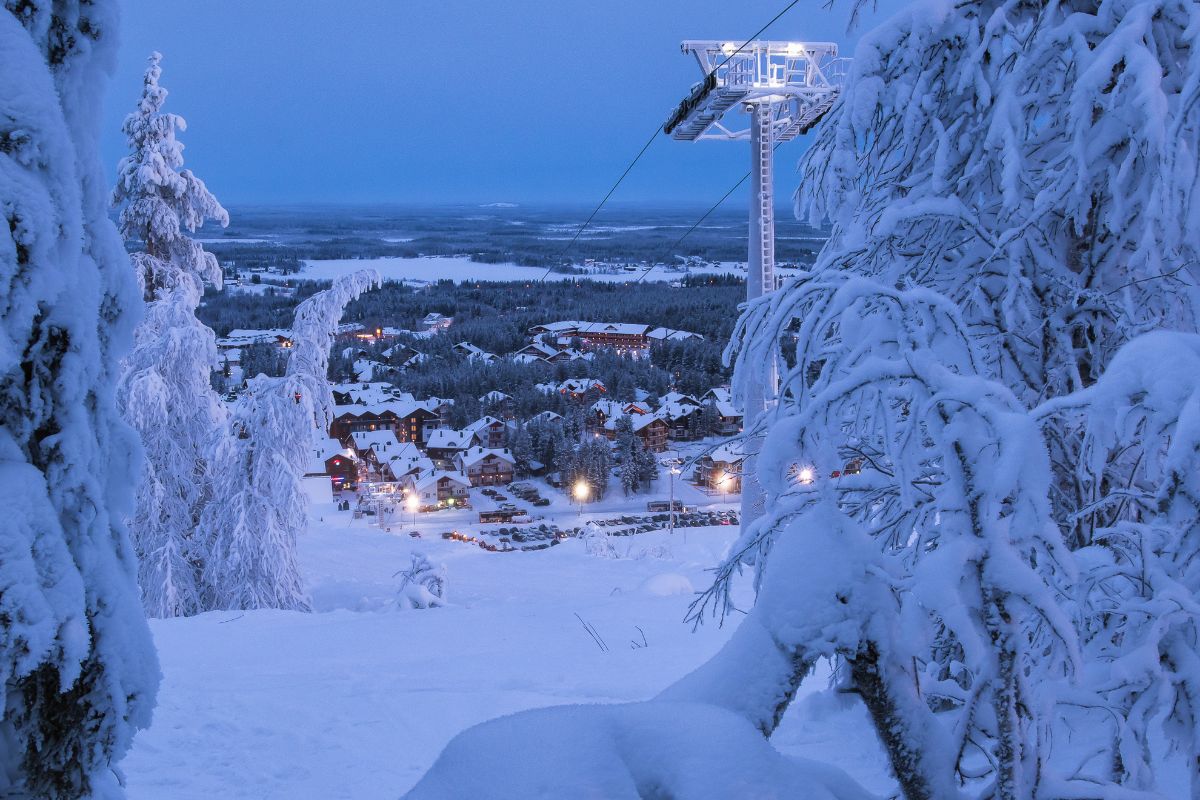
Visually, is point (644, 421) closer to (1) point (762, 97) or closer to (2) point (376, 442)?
(2) point (376, 442)

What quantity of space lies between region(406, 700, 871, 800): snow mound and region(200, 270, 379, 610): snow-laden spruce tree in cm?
1140

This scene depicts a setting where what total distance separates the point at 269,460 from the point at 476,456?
2837cm

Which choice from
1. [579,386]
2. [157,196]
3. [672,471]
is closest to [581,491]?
[579,386]

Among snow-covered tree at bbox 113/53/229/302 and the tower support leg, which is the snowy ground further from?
snow-covered tree at bbox 113/53/229/302

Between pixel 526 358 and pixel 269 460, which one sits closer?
pixel 269 460

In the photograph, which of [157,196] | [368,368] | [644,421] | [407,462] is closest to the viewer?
[157,196]

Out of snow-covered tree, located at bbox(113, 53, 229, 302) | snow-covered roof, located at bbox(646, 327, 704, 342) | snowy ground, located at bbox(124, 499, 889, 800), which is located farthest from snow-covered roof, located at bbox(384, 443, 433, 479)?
snowy ground, located at bbox(124, 499, 889, 800)

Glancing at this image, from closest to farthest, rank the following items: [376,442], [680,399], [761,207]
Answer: [761,207] < [376,442] < [680,399]

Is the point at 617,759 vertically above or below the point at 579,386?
above

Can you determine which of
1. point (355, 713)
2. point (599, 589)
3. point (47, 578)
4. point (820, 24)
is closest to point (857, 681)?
point (47, 578)

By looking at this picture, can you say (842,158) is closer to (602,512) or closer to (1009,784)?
(1009,784)

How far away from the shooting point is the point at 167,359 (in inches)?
469

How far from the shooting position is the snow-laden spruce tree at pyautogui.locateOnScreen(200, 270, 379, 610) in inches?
473

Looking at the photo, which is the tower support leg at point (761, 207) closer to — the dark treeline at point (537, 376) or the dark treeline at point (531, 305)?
the dark treeline at point (537, 376)
